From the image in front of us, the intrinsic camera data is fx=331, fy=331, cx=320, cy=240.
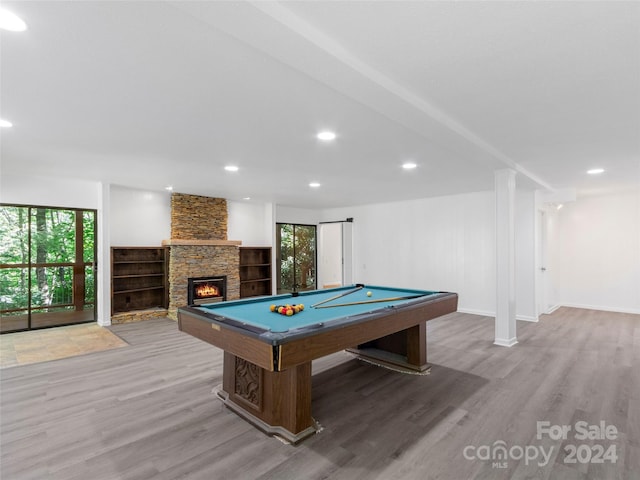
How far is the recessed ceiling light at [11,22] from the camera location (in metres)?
1.70

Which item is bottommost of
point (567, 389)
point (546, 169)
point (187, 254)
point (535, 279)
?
point (567, 389)

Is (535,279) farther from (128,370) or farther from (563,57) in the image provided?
→ (128,370)

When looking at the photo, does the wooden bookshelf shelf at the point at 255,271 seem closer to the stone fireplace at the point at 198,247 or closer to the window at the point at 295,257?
the window at the point at 295,257

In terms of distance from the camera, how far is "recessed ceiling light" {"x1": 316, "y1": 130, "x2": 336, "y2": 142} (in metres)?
3.51

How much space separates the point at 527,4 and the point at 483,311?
21.7 ft

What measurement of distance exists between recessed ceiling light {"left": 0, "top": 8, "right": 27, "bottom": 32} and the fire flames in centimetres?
597

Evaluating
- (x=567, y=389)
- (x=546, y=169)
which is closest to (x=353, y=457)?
(x=567, y=389)


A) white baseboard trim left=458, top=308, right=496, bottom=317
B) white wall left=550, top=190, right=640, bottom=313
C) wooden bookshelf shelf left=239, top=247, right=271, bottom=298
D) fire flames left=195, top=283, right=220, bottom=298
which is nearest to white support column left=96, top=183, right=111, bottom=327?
fire flames left=195, top=283, right=220, bottom=298

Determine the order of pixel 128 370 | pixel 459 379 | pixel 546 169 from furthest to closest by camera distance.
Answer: pixel 546 169
pixel 128 370
pixel 459 379

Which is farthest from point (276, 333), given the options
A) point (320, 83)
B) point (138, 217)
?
point (138, 217)

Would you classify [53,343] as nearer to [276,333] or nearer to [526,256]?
[276,333]

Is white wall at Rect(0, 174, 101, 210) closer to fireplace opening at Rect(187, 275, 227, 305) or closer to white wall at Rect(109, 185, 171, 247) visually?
white wall at Rect(109, 185, 171, 247)

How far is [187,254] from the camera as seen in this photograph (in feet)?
23.2

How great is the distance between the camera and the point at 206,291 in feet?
24.2
